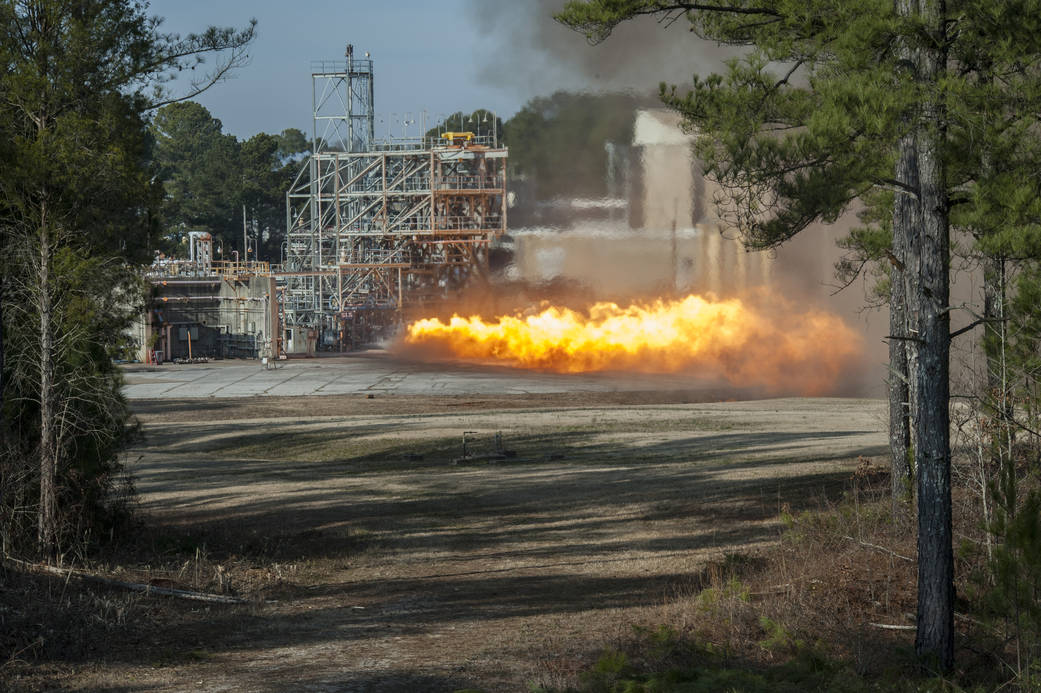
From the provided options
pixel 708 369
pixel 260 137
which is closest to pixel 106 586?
pixel 708 369

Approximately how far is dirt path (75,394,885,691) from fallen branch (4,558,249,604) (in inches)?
18.8

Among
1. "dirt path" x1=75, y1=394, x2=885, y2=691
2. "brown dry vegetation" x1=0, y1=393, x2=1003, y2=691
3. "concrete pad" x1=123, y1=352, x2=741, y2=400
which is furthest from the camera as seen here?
"concrete pad" x1=123, y1=352, x2=741, y2=400

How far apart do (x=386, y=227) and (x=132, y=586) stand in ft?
219

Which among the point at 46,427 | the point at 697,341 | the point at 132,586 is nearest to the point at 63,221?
the point at 46,427

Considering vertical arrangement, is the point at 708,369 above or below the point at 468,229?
below

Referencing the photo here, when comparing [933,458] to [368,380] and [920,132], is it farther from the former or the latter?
[368,380]

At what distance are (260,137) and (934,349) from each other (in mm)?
122184

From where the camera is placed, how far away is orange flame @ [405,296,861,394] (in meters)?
62.0

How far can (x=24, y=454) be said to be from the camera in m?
17.5

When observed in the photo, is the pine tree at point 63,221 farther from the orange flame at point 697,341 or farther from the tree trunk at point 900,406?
the orange flame at point 697,341

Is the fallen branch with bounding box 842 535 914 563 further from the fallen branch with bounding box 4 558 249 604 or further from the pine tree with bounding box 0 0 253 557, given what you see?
the pine tree with bounding box 0 0 253 557

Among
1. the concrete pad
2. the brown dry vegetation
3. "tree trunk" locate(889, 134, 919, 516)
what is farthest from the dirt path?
the concrete pad

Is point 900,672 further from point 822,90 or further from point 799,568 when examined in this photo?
point 822,90

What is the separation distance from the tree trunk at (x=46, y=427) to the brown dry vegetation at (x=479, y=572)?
3.87ft
